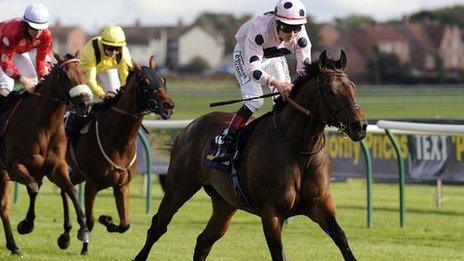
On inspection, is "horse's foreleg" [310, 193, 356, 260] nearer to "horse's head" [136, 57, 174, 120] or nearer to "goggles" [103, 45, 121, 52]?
"horse's head" [136, 57, 174, 120]

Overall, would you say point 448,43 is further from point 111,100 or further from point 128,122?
point 128,122

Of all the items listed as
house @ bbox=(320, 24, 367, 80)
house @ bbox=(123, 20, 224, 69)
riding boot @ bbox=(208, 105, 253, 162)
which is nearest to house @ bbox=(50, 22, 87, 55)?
house @ bbox=(123, 20, 224, 69)

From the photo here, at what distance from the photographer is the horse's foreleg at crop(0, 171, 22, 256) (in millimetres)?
9930

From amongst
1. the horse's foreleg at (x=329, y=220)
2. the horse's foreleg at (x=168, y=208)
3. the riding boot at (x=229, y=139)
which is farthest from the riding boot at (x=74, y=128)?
the horse's foreleg at (x=329, y=220)

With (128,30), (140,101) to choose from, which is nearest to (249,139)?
(140,101)

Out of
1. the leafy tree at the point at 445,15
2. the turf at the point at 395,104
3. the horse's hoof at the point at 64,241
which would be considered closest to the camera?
the horse's hoof at the point at 64,241

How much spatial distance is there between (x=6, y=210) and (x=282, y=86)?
11.1ft

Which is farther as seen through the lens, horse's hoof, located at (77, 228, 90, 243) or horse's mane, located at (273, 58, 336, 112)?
horse's hoof, located at (77, 228, 90, 243)

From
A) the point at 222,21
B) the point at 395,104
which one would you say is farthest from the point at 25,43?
the point at 222,21

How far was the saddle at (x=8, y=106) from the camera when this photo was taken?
407 inches

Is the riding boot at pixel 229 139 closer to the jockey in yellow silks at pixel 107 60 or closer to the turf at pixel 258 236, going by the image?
the turf at pixel 258 236

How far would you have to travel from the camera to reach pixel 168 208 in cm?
891

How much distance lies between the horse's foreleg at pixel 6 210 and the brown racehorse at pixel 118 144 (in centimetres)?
49

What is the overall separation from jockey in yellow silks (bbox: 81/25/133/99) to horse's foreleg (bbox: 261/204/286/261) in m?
3.47
